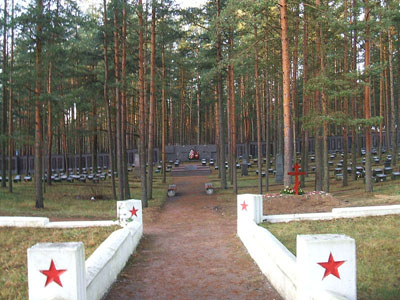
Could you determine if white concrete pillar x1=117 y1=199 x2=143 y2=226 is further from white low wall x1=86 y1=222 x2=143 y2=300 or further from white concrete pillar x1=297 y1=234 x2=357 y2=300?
white concrete pillar x1=297 y1=234 x2=357 y2=300

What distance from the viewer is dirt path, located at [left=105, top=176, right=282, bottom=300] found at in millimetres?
5867

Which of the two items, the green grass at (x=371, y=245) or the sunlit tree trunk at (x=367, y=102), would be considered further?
the sunlit tree trunk at (x=367, y=102)

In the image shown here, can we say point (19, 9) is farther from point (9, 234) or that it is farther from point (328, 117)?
point (328, 117)

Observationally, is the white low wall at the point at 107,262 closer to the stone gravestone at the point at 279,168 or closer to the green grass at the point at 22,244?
the green grass at the point at 22,244

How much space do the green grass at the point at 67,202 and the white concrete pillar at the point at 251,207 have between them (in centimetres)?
627

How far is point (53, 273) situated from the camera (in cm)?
411

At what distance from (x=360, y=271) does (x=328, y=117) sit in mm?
10521

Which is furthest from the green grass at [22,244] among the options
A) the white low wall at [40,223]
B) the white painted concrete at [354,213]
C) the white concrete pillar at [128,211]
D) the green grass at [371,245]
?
the white painted concrete at [354,213]

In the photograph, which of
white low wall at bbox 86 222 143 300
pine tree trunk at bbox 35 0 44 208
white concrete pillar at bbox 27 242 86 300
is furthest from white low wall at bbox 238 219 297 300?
pine tree trunk at bbox 35 0 44 208

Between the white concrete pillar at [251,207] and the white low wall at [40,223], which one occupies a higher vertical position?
the white concrete pillar at [251,207]

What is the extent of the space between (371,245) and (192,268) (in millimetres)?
3227

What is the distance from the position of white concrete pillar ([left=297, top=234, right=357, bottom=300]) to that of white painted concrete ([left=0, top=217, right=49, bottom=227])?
8.48 metres

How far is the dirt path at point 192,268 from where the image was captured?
5867 millimetres

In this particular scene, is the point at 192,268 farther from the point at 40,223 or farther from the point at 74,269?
the point at 40,223
